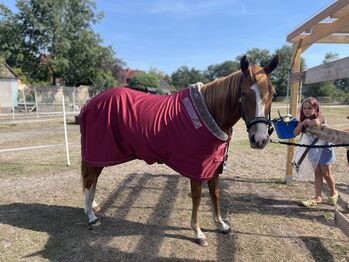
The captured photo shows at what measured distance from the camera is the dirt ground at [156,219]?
127 inches

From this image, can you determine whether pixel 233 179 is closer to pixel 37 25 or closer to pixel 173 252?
pixel 173 252

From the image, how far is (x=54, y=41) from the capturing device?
1258 inches

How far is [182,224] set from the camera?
391 cm

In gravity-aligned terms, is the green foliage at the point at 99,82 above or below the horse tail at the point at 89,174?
above

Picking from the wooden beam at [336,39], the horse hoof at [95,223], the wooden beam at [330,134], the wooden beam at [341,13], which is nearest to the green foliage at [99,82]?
the wooden beam at [336,39]

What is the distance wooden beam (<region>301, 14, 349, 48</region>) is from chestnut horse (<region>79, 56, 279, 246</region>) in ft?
5.15

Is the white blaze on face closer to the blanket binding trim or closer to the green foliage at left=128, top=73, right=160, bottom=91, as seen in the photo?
the blanket binding trim

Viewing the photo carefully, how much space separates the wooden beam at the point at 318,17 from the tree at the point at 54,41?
2950 centimetres

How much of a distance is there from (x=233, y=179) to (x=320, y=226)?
2119mm

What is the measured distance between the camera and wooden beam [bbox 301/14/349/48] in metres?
3.79

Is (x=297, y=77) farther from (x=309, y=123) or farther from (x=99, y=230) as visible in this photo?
(x=99, y=230)

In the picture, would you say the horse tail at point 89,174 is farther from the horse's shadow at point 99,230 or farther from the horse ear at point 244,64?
the horse ear at point 244,64

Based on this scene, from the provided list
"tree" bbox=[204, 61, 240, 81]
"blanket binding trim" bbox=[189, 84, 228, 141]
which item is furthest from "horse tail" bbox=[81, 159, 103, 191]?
"tree" bbox=[204, 61, 240, 81]

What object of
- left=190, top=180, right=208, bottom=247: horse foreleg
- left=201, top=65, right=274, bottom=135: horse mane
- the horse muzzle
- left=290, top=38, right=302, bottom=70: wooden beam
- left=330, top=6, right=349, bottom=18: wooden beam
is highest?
left=330, top=6, right=349, bottom=18: wooden beam
